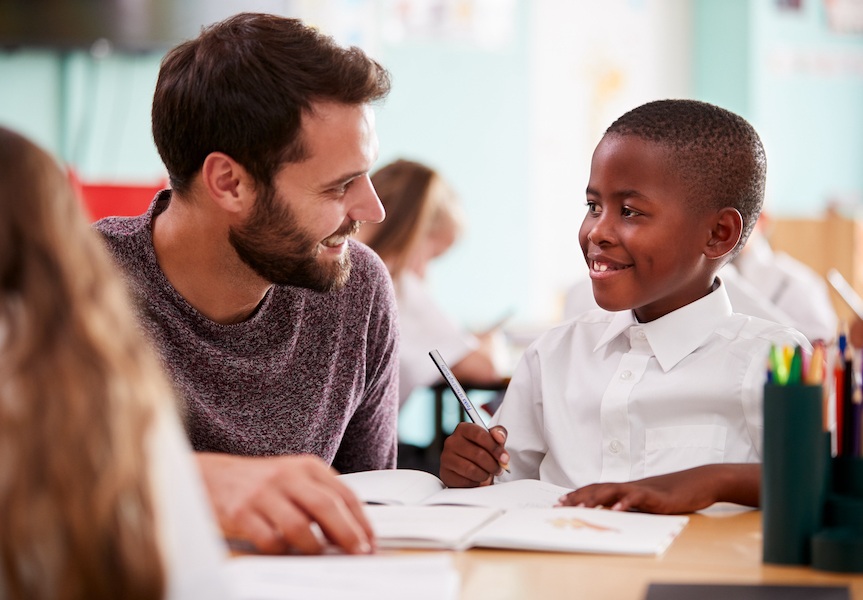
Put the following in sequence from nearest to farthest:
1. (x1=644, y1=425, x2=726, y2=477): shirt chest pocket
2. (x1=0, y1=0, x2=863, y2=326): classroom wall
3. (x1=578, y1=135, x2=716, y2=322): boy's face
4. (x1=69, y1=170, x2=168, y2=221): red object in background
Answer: (x1=644, y1=425, x2=726, y2=477): shirt chest pocket
(x1=578, y1=135, x2=716, y2=322): boy's face
(x1=69, y1=170, x2=168, y2=221): red object in background
(x1=0, y1=0, x2=863, y2=326): classroom wall

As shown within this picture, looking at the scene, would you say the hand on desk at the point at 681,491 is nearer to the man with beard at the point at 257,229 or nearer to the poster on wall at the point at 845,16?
the man with beard at the point at 257,229

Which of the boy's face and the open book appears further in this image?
the boy's face

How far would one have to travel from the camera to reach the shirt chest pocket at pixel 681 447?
1.17 meters

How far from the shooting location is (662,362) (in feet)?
4.03

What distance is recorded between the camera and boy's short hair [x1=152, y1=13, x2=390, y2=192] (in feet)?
4.45

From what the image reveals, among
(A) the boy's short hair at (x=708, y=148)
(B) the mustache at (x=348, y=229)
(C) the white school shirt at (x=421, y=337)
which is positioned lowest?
(C) the white school shirt at (x=421, y=337)

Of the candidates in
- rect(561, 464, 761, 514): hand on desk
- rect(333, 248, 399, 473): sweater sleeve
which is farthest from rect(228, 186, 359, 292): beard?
rect(561, 464, 761, 514): hand on desk

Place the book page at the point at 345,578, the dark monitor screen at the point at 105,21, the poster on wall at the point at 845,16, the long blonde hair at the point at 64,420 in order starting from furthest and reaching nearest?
1. the poster on wall at the point at 845,16
2. the dark monitor screen at the point at 105,21
3. the book page at the point at 345,578
4. the long blonde hair at the point at 64,420

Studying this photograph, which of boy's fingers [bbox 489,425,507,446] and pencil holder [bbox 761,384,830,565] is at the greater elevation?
pencil holder [bbox 761,384,830,565]

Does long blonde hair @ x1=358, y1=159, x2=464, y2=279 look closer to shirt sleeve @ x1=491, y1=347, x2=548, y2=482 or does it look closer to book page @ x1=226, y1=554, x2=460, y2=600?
shirt sleeve @ x1=491, y1=347, x2=548, y2=482

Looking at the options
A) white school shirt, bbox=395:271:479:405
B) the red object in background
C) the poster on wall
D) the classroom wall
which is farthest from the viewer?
the poster on wall

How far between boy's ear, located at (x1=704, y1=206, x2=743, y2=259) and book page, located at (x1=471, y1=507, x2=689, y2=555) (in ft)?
1.53

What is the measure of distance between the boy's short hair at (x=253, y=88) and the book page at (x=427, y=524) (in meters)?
0.56

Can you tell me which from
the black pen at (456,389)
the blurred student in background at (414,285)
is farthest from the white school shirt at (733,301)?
the black pen at (456,389)
